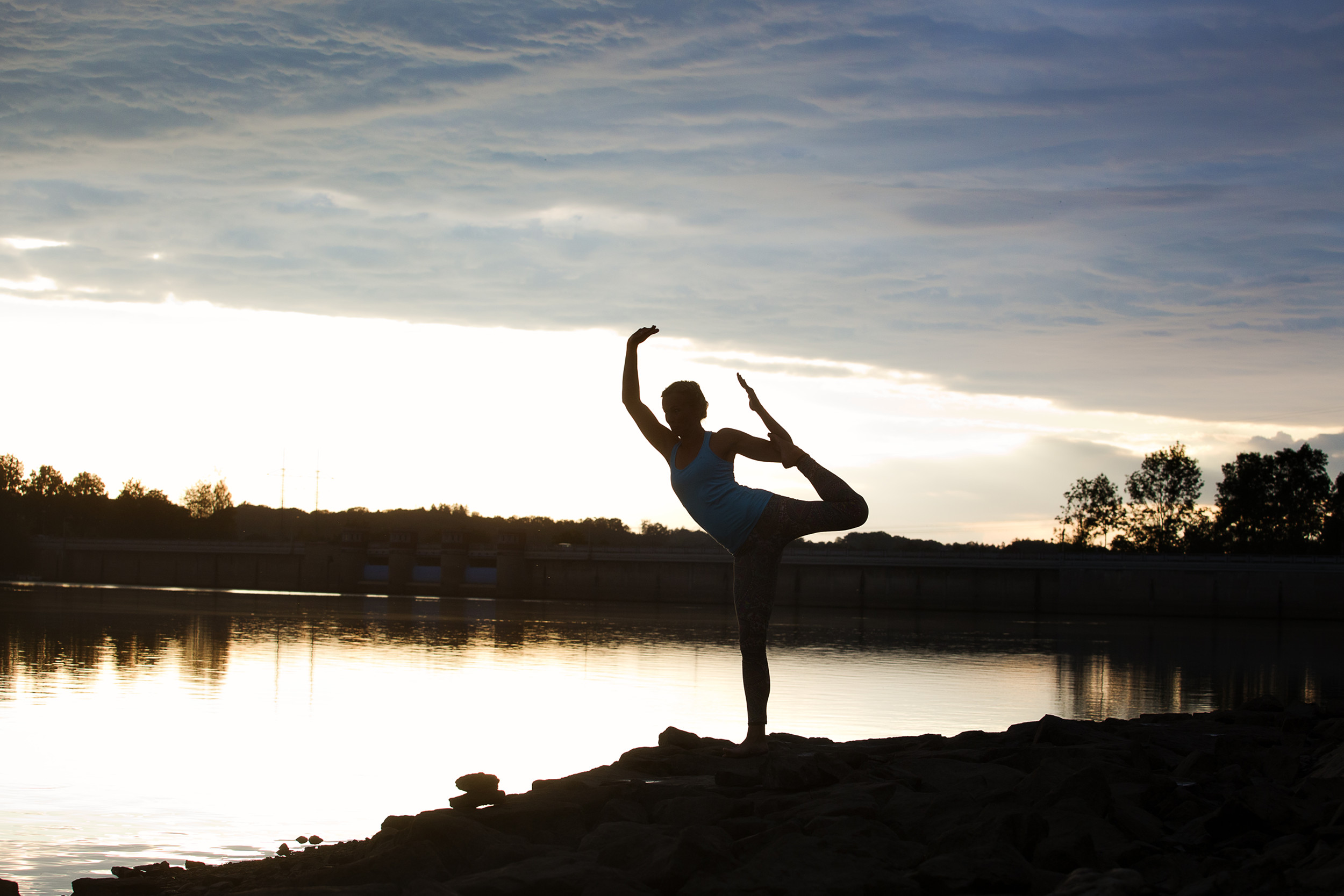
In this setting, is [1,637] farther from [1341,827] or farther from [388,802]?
[1341,827]

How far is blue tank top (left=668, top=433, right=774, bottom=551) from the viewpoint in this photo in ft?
21.1

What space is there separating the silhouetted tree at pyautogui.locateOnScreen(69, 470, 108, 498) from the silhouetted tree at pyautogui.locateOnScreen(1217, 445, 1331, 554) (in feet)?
501

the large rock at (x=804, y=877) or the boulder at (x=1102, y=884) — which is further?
the large rock at (x=804, y=877)

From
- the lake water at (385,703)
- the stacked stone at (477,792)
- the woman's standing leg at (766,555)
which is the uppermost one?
the woman's standing leg at (766,555)

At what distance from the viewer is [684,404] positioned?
6586 millimetres

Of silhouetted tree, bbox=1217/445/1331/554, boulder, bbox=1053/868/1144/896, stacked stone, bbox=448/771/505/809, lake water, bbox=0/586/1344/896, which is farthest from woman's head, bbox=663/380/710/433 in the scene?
silhouetted tree, bbox=1217/445/1331/554

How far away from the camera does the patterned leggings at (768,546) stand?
607cm

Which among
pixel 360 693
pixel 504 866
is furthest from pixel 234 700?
pixel 504 866

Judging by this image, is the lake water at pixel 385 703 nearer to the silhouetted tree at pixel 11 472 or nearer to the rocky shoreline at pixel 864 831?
the rocky shoreline at pixel 864 831

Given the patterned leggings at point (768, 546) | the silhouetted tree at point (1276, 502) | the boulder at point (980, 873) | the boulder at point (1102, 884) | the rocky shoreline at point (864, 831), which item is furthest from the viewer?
the silhouetted tree at point (1276, 502)

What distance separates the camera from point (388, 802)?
9.48 meters

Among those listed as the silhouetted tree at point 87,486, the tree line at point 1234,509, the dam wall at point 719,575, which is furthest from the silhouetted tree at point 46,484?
the tree line at point 1234,509

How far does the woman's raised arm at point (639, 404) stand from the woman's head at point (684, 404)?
152 millimetres

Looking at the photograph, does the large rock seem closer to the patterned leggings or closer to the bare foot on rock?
the patterned leggings
